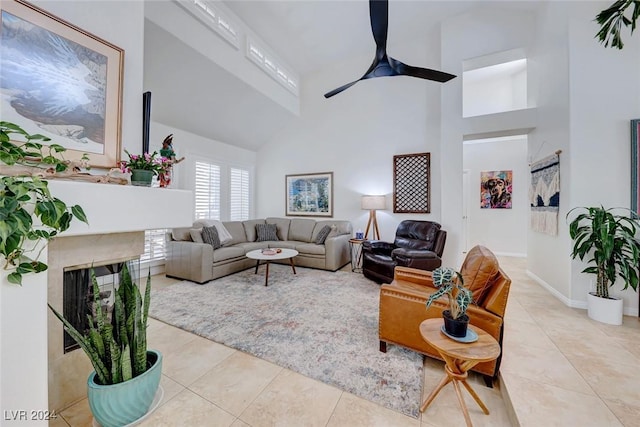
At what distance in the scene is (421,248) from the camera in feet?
12.8

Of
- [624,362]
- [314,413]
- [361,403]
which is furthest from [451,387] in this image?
[624,362]

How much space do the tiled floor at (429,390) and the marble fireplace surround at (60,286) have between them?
0.28 m

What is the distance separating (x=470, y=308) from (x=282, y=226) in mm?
4474

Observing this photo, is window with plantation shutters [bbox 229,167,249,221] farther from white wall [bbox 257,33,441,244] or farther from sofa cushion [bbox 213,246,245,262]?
sofa cushion [bbox 213,246,245,262]

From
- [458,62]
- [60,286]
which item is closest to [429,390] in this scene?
[60,286]

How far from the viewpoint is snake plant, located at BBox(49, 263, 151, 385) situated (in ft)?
4.14

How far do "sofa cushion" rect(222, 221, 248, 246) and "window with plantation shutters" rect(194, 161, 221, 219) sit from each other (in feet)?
1.79

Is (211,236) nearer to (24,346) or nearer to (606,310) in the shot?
(24,346)

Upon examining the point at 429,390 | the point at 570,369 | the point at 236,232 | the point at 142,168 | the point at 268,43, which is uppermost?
the point at 268,43

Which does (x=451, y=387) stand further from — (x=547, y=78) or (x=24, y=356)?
(x=547, y=78)

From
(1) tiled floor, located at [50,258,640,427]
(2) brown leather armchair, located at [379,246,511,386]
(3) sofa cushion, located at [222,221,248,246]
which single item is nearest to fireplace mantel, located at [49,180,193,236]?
(1) tiled floor, located at [50,258,640,427]

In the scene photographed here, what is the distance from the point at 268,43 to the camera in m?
4.52

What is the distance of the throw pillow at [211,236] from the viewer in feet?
13.1

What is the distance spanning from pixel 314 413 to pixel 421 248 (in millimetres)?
3067
